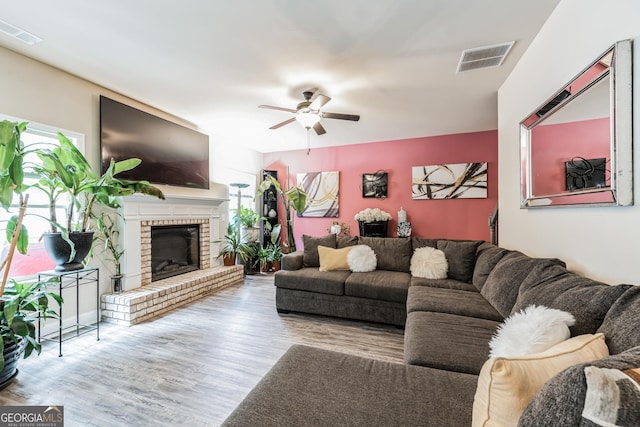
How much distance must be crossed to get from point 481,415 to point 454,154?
4.71m

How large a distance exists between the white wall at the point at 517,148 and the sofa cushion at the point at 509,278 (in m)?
0.20

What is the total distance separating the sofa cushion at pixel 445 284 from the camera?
2.56m

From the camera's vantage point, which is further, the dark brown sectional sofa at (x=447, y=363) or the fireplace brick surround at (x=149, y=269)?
the fireplace brick surround at (x=149, y=269)

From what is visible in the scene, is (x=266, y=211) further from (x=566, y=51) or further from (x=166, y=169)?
(x=566, y=51)

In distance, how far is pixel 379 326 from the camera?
2795mm

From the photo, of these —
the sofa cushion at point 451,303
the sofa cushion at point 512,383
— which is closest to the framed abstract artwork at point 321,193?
the sofa cushion at point 451,303

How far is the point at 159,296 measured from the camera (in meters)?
3.07

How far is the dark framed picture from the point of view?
5109mm

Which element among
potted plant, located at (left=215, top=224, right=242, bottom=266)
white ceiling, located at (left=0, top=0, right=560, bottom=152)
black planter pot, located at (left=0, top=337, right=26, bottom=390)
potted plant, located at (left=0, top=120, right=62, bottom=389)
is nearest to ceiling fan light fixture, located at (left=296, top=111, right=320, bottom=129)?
white ceiling, located at (left=0, top=0, right=560, bottom=152)

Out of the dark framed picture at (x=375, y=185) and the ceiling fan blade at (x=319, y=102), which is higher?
the ceiling fan blade at (x=319, y=102)

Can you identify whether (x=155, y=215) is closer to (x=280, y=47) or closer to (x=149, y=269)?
(x=149, y=269)

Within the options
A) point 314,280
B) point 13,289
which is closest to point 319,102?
point 314,280

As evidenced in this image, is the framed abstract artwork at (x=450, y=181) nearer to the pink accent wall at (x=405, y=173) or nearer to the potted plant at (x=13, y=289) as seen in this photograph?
the pink accent wall at (x=405, y=173)

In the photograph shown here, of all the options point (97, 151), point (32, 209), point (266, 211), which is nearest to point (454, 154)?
point (266, 211)
